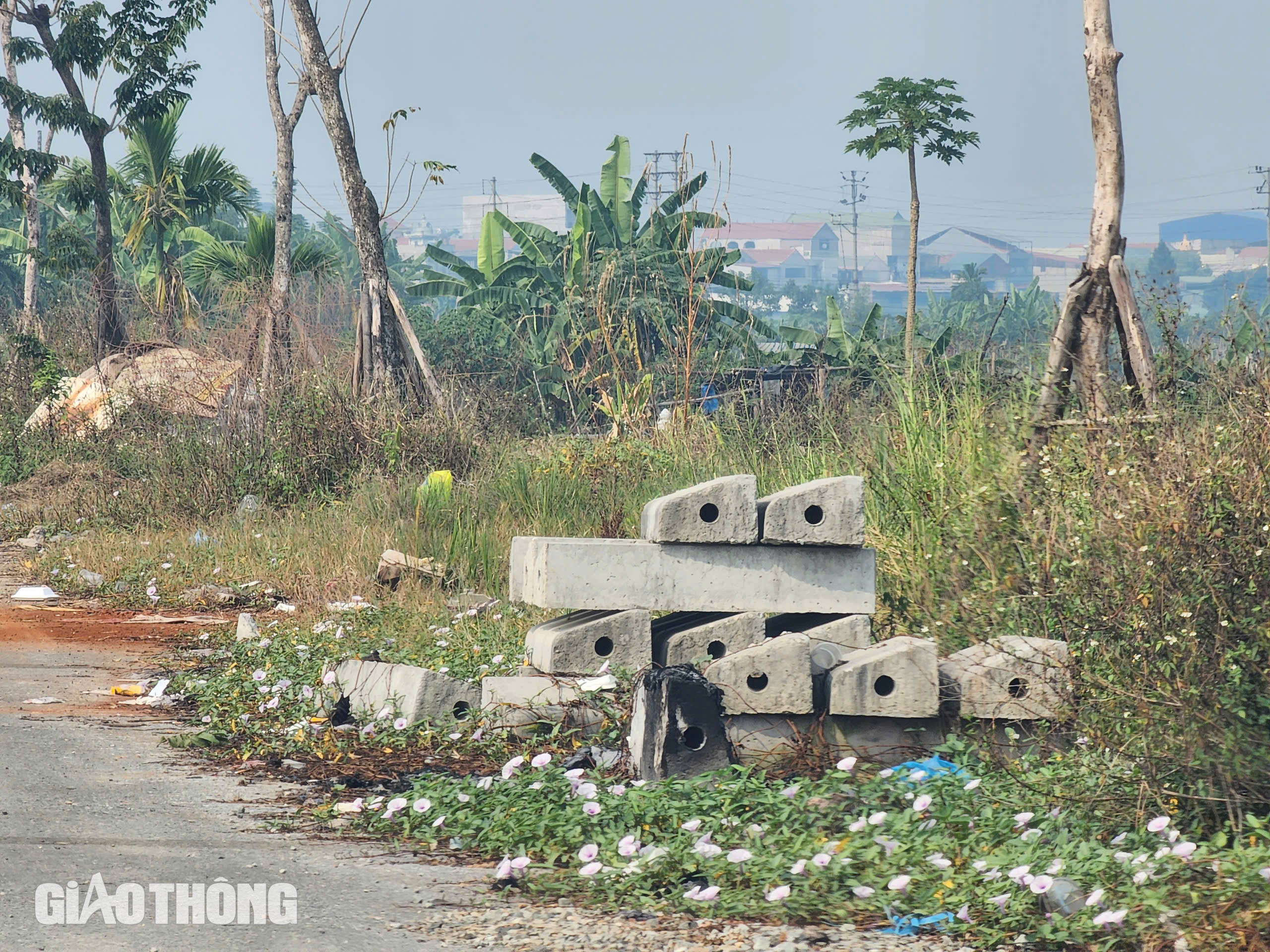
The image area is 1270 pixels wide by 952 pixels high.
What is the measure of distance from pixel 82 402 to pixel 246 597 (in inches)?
356

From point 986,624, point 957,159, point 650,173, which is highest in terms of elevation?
point 957,159

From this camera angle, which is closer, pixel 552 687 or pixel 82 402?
pixel 552 687

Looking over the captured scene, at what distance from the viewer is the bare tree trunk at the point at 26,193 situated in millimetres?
22391

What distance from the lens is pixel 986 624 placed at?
5938 mm

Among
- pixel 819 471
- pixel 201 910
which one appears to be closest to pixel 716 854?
pixel 201 910

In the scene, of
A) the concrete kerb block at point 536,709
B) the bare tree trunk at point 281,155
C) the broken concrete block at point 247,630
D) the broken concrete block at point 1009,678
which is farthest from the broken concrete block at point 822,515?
the bare tree trunk at point 281,155

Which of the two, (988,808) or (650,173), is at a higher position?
(650,173)

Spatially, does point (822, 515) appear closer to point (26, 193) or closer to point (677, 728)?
point (677, 728)

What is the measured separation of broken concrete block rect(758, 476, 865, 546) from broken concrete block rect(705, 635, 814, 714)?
20.1 inches

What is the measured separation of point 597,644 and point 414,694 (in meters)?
0.86

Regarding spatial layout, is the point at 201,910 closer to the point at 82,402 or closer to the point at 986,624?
the point at 986,624

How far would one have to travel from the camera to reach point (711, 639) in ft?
18.4
